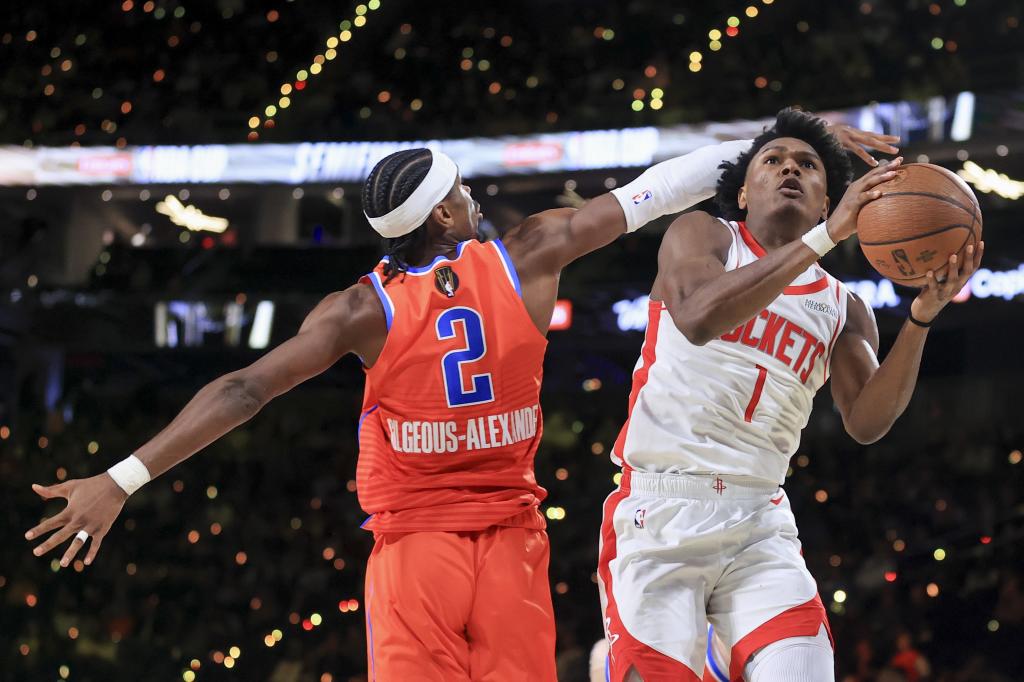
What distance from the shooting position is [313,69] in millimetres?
12781

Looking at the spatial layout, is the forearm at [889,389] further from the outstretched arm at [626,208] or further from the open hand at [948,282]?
the outstretched arm at [626,208]

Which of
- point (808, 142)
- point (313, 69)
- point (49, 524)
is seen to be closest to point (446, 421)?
point (49, 524)

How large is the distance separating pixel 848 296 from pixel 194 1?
38.8 ft

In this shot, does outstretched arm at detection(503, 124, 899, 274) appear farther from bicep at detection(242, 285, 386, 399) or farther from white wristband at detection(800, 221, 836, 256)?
→ white wristband at detection(800, 221, 836, 256)

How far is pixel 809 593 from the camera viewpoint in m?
3.00

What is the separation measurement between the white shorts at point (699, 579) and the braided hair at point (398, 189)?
3.09 ft

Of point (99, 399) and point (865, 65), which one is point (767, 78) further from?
point (99, 399)

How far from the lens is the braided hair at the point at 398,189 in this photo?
3.27 metres

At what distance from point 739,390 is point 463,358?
78 centimetres

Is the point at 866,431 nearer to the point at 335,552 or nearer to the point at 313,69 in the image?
the point at 335,552

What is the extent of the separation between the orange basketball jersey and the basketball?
3.06 ft

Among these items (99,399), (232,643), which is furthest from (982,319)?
(99,399)

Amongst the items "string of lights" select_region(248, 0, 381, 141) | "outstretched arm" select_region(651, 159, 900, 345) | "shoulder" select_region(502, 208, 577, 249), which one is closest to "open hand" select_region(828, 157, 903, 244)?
"outstretched arm" select_region(651, 159, 900, 345)

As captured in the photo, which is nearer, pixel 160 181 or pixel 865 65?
pixel 865 65
